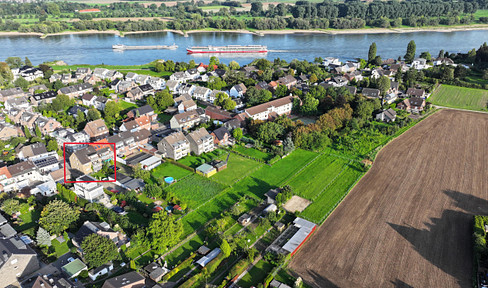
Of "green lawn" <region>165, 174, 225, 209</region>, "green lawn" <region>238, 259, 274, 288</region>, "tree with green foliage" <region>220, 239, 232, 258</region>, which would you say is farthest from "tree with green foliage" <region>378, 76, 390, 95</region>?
"tree with green foliage" <region>220, 239, 232, 258</region>

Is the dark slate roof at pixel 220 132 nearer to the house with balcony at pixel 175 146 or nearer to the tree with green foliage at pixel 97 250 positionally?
the house with balcony at pixel 175 146

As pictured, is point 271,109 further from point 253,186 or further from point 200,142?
point 253,186

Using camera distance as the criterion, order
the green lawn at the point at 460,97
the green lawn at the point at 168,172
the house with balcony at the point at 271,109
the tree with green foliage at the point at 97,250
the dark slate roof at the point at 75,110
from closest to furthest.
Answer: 1. the tree with green foliage at the point at 97,250
2. the green lawn at the point at 168,172
3. the house with balcony at the point at 271,109
4. the dark slate roof at the point at 75,110
5. the green lawn at the point at 460,97

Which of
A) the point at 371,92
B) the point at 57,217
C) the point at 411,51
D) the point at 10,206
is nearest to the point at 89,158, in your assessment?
the point at 10,206

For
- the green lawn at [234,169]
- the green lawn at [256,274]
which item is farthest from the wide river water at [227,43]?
the green lawn at [256,274]

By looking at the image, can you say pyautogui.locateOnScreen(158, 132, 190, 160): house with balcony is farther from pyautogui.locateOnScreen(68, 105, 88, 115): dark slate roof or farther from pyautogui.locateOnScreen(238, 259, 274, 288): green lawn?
pyautogui.locateOnScreen(68, 105, 88, 115): dark slate roof
